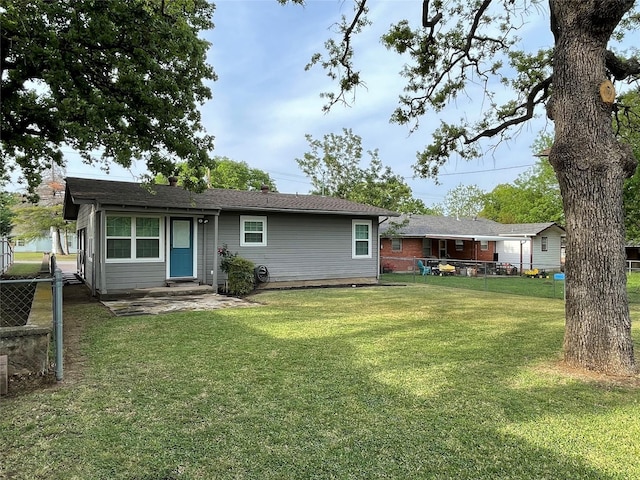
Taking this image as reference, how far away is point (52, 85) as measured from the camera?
7941 mm

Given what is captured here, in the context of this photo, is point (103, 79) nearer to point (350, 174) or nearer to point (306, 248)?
point (306, 248)

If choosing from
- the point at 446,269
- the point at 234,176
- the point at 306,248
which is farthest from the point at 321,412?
the point at 234,176

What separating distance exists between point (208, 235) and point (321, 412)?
9.48 metres

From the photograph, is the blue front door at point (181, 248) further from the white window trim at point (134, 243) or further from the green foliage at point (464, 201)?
the green foliage at point (464, 201)

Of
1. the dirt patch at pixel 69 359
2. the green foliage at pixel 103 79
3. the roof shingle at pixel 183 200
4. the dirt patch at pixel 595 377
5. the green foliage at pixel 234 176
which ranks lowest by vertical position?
the dirt patch at pixel 595 377

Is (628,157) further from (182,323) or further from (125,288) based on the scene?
(125,288)

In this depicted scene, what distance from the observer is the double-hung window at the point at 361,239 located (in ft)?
50.1

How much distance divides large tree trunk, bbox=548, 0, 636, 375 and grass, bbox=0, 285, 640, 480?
0.56 meters

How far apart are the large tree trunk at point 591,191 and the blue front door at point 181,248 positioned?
975 centimetres

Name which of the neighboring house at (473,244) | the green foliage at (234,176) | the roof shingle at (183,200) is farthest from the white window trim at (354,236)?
the green foliage at (234,176)

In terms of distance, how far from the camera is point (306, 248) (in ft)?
46.4

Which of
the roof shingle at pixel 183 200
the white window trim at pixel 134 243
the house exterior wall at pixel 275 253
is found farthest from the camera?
the house exterior wall at pixel 275 253

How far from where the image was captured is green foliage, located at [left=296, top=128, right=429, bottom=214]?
2380 cm

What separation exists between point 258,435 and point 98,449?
1098mm
